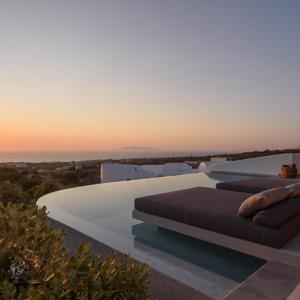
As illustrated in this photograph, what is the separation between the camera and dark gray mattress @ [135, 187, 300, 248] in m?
1.99

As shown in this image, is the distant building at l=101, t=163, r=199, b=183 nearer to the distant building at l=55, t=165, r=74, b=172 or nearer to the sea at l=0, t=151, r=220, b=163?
the sea at l=0, t=151, r=220, b=163

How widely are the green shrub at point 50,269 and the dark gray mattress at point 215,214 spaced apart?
4.31 feet

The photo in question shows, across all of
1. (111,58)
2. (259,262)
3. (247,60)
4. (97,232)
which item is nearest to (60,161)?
(111,58)

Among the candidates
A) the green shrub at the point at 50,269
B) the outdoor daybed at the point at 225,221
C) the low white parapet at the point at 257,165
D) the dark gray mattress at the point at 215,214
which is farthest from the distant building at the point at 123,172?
the green shrub at the point at 50,269

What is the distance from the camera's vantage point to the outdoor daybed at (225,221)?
6.42 ft

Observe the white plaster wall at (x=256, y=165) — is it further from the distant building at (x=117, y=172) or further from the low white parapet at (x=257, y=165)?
the distant building at (x=117, y=172)

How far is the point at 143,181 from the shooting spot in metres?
6.27

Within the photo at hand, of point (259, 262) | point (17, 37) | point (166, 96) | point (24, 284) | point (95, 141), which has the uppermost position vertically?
point (17, 37)

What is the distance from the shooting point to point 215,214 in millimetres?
2266

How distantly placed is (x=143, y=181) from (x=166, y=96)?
3.22 m

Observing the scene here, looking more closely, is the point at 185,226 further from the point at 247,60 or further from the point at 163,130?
the point at 163,130

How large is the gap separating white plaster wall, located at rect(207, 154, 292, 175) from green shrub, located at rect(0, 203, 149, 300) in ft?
22.2

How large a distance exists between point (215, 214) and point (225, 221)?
0.40ft

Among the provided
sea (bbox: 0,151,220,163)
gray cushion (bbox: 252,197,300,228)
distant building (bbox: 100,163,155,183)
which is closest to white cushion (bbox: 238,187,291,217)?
gray cushion (bbox: 252,197,300,228)
